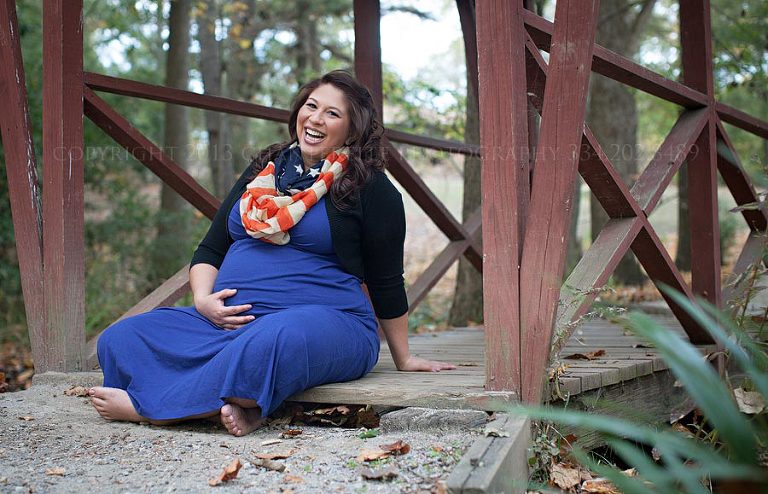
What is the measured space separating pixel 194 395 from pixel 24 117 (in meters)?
1.82

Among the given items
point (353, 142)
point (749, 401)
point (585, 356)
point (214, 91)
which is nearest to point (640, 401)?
point (585, 356)

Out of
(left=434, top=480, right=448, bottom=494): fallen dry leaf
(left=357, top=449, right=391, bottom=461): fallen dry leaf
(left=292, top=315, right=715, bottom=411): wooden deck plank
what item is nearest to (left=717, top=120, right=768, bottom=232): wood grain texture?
(left=292, top=315, right=715, bottom=411): wooden deck plank

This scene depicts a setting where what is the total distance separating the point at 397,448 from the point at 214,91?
367 inches

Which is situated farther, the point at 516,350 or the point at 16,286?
the point at 16,286

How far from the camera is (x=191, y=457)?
2.68 meters

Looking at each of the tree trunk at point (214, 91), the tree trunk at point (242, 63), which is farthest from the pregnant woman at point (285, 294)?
the tree trunk at point (242, 63)

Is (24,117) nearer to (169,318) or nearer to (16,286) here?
(169,318)

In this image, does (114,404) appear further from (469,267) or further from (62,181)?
(469,267)

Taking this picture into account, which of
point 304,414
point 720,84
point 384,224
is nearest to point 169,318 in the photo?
point 304,414

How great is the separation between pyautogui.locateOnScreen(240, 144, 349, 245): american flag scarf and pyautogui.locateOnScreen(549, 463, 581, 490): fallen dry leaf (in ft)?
4.48

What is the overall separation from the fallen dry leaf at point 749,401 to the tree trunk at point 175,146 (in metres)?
7.47

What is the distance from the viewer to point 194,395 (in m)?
3.01

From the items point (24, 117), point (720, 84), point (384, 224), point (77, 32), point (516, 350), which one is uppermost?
point (720, 84)

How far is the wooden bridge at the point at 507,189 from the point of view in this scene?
2785mm
